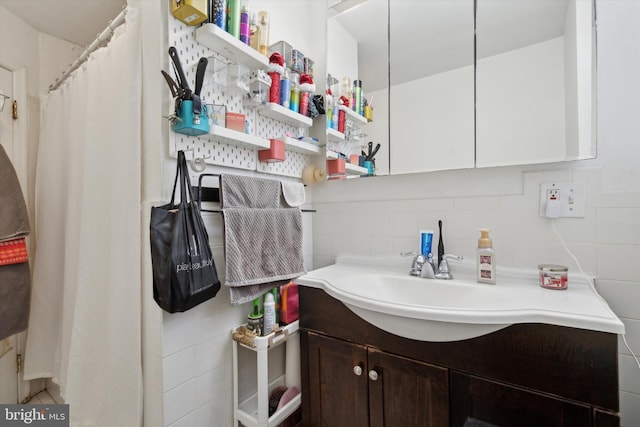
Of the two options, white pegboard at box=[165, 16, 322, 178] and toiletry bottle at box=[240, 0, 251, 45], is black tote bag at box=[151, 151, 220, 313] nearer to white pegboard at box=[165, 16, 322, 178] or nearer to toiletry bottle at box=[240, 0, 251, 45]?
white pegboard at box=[165, 16, 322, 178]

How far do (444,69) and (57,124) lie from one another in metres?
1.96

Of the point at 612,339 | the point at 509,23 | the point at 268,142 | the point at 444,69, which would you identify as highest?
the point at 509,23

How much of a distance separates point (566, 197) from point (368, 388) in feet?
3.20

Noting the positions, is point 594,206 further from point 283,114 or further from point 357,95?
point 283,114

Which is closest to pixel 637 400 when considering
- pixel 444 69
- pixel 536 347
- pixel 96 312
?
pixel 536 347

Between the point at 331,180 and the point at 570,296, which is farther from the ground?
the point at 331,180

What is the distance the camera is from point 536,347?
70 cm

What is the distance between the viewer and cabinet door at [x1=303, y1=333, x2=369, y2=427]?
0.95 m

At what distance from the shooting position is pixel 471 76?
1.14 metres

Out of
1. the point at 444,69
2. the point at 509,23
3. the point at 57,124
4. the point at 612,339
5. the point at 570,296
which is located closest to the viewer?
the point at 612,339

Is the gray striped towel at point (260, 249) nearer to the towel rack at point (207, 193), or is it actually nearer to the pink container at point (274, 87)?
the towel rack at point (207, 193)

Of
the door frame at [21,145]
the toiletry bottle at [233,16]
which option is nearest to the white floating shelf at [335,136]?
the toiletry bottle at [233,16]

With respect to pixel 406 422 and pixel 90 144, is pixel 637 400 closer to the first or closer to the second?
pixel 406 422

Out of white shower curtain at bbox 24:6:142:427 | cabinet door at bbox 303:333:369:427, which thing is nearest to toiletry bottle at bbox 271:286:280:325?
cabinet door at bbox 303:333:369:427
